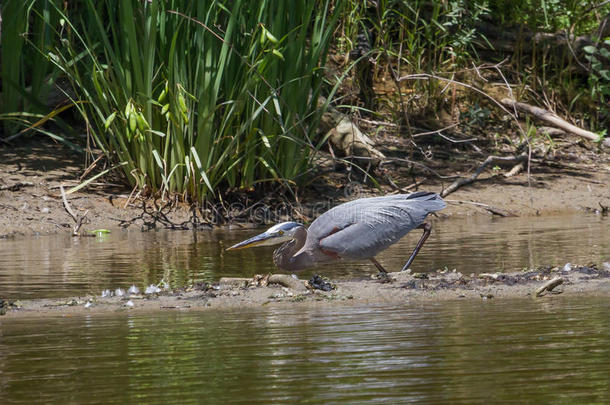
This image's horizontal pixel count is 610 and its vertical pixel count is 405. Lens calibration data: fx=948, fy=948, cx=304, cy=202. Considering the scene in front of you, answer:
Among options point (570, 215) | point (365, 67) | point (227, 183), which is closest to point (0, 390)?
point (227, 183)

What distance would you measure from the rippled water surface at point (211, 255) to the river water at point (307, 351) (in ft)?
0.16

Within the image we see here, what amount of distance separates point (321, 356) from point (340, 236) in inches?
105

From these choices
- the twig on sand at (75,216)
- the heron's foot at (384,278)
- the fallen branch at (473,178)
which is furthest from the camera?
the fallen branch at (473,178)

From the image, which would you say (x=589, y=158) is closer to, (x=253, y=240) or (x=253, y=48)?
(x=253, y=48)

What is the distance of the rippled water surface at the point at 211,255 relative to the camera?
6.57m

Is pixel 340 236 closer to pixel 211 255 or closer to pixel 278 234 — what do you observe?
pixel 278 234

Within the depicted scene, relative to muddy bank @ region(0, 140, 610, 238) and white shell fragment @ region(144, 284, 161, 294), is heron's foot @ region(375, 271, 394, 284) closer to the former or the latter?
white shell fragment @ region(144, 284, 161, 294)

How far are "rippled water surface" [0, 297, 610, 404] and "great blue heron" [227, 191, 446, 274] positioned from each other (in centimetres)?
131

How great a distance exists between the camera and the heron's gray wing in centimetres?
655

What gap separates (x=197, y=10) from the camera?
9.26m

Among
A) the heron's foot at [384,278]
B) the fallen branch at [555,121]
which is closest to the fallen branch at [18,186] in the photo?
the heron's foot at [384,278]

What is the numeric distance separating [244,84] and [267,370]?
6.05 m

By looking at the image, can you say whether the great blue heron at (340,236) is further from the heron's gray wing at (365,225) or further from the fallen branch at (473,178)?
the fallen branch at (473,178)

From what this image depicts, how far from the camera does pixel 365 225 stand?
6.59 m
